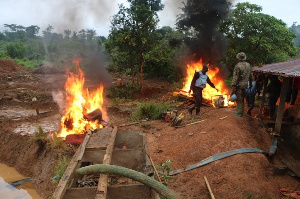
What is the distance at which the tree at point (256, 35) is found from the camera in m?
13.7

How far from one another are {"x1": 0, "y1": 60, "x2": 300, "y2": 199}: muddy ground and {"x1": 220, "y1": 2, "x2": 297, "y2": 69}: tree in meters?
5.73

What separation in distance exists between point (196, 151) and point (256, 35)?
10212mm

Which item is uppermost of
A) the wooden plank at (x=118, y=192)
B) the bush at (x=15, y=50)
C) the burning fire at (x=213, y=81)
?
the bush at (x=15, y=50)

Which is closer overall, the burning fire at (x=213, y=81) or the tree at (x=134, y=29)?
the burning fire at (x=213, y=81)

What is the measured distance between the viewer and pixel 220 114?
943cm

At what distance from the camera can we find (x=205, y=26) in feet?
51.2

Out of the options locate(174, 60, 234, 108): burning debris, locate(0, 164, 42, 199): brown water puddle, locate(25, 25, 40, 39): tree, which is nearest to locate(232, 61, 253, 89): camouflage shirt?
locate(174, 60, 234, 108): burning debris

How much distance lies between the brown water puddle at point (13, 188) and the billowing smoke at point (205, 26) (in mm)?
12068

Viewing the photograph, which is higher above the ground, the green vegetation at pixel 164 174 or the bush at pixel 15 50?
the bush at pixel 15 50

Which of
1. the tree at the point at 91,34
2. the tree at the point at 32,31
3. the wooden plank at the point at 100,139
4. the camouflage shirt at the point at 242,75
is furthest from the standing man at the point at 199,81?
the tree at the point at 32,31

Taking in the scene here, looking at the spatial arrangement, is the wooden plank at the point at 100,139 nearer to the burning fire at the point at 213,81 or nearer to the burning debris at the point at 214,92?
the burning debris at the point at 214,92

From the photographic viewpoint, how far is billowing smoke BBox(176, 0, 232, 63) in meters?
14.9

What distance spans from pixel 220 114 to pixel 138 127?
132 inches

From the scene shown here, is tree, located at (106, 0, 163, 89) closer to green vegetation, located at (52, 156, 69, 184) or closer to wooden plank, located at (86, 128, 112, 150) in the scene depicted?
wooden plank, located at (86, 128, 112, 150)
